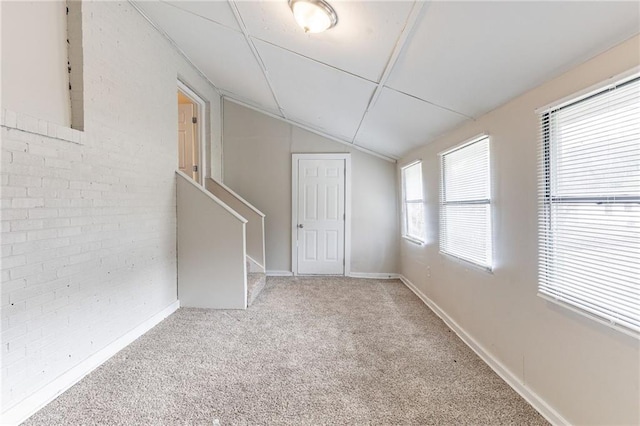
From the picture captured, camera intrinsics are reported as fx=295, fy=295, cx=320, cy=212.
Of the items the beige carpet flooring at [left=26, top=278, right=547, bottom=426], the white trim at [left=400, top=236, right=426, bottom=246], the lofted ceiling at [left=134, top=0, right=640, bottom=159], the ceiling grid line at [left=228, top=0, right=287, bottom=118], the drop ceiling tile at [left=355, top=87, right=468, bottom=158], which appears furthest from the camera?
the white trim at [left=400, top=236, right=426, bottom=246]

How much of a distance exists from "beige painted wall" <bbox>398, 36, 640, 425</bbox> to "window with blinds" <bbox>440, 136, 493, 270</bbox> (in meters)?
0.11

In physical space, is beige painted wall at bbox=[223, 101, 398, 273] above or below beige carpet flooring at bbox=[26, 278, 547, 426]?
above

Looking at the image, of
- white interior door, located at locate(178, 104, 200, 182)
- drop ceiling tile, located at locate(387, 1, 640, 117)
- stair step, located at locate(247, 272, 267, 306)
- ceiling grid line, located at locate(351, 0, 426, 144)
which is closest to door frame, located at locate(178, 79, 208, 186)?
white interior door, located at locate(178, 104, 200, 182)

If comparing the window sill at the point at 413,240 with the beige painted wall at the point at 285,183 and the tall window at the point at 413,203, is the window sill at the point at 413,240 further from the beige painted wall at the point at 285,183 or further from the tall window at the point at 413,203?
the beige painted wall at the point at 285,183

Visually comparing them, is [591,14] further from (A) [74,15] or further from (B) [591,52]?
(A) [74,15]

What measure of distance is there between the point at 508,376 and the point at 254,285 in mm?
2810

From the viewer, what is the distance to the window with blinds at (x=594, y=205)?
4.04ft

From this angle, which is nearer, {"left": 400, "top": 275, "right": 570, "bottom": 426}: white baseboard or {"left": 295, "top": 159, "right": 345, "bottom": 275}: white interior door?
{"left": 400, "top": 275, "right": 570, "bottom": 426}: white baseboard

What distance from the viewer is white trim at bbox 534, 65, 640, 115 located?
1207 millimetres

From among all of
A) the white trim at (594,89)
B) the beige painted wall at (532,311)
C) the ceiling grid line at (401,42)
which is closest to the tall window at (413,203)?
the beige painted wall at (532,311)

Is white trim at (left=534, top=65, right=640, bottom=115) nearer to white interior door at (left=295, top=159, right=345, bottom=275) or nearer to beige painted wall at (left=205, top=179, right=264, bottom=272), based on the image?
white interior door at (left=295, top=159, right=345, bottom=275)

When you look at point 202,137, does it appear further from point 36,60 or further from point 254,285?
point 36,60

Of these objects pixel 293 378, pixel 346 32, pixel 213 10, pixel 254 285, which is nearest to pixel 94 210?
pixel 213 10

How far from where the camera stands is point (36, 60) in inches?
73.7
